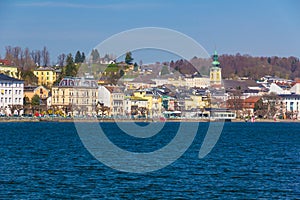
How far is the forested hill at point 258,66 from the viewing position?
17200 cm

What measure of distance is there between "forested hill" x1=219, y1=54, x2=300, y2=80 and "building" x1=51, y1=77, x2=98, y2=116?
7278 centimetres

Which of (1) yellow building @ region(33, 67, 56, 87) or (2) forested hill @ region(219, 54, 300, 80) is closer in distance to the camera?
(1) yellow building @ region(33, 67, 56, 87)

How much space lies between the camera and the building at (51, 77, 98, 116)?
92812 millimetres

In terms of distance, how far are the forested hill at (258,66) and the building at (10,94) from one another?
80.4 m

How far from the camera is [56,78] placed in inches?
4461

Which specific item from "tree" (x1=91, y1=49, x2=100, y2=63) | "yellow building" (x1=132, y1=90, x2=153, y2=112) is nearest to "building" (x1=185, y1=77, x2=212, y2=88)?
"tree" (x1=91, y1=49, x2=100, y2=63)

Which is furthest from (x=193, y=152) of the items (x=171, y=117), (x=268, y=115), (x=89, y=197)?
(x=268, y=115)

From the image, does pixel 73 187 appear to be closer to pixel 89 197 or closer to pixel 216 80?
pixel 89 197

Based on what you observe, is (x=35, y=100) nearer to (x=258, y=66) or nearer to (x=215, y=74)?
(x=215, y=74)

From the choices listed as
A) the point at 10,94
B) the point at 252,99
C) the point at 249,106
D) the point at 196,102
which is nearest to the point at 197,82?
the point at 252,99

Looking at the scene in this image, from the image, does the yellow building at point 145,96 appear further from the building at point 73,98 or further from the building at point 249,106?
the building at point 249,106

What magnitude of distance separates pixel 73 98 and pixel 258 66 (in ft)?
302

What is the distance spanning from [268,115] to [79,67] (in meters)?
28.3

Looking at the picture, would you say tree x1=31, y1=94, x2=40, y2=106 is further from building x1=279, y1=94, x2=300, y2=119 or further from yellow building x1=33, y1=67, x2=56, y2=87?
building x1=279, y1=94, x2=300, y2=119
